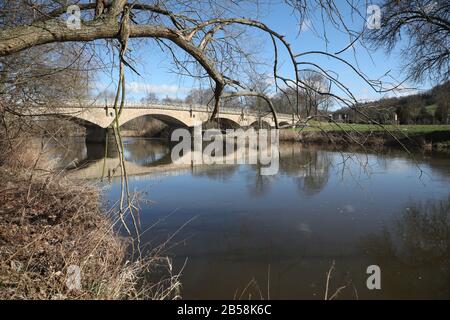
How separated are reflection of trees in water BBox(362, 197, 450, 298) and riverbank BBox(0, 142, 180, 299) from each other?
3441 mm

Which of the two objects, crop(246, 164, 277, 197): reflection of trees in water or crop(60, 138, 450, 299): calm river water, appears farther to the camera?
crop(246, 164, 277, 197): reflection of trees in water

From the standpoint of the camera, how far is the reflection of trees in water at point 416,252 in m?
5.25

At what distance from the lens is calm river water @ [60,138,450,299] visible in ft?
17.1

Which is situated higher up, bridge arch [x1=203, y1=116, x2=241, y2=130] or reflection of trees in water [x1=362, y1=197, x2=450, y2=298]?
bridge arch [x1=203, y1=116, x2=241, y2=130]

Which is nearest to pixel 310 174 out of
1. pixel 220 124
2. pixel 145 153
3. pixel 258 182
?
pixel 258 182

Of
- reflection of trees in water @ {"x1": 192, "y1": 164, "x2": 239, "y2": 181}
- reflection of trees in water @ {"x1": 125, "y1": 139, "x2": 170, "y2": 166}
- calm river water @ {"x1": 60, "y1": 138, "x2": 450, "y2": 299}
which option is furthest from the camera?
reflection of trees in water @ {"x1": 125, "y1": 139, "x2": 170, "y2": 166}

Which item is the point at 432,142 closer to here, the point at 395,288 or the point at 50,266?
the point at 395,288

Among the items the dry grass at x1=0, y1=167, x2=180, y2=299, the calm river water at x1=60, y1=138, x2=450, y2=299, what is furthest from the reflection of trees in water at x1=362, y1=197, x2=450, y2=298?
the dry grass at x1=0, y1=167, x2=180, y2=299

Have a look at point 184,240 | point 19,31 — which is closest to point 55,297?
point 19,31

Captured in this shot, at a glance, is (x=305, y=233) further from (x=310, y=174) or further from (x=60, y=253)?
(x=310, y=174)

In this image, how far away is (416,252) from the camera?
6488 mm

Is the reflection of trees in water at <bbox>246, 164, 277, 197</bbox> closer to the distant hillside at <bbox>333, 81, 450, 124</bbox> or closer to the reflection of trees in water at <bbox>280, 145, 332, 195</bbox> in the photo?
the reflection of trees in water at <bbox>280, 145, 332, 195</bbox>

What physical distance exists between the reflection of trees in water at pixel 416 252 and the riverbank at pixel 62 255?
344 centimetres
